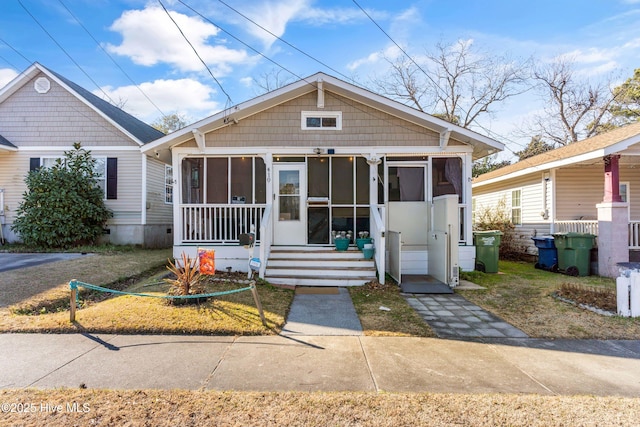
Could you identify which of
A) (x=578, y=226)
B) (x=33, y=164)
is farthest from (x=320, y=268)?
(x=33, y=164)

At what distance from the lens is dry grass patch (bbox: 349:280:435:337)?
439 cm

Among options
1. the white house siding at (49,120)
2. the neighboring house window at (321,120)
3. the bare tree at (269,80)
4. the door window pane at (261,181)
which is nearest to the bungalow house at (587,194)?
the neighboring house window at (321,120)

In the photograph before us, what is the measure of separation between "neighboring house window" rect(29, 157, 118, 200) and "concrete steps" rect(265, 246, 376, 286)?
781cm

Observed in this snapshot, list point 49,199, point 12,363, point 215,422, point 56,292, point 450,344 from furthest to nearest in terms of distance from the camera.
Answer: point 49,199 → point 56,292 → point 450,344 → point 12,363 → point 215,422

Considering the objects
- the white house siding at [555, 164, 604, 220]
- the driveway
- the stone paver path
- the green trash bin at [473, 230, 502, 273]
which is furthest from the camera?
the white house siding at [555, 164, 604, 220]

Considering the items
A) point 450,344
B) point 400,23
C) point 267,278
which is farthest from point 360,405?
point 400,23

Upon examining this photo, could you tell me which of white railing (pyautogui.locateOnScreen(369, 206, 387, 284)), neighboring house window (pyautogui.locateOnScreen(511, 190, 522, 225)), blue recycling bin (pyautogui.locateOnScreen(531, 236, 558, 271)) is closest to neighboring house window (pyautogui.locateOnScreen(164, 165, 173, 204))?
white railing (pyautogui.locateOnScreen(369, 206, 387, 284))

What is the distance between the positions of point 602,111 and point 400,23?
2192 centimetres

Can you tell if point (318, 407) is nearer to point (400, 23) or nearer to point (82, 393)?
point (82, 393)

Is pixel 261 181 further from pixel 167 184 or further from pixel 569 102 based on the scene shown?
pixel 569 102

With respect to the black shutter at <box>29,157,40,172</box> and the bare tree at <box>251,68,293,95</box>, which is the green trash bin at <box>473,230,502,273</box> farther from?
the bare tree at <box>251,68,293,95</box>

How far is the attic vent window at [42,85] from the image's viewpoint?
1177cm

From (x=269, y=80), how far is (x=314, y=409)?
79.3 feet

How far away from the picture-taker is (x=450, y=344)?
3.98 m
